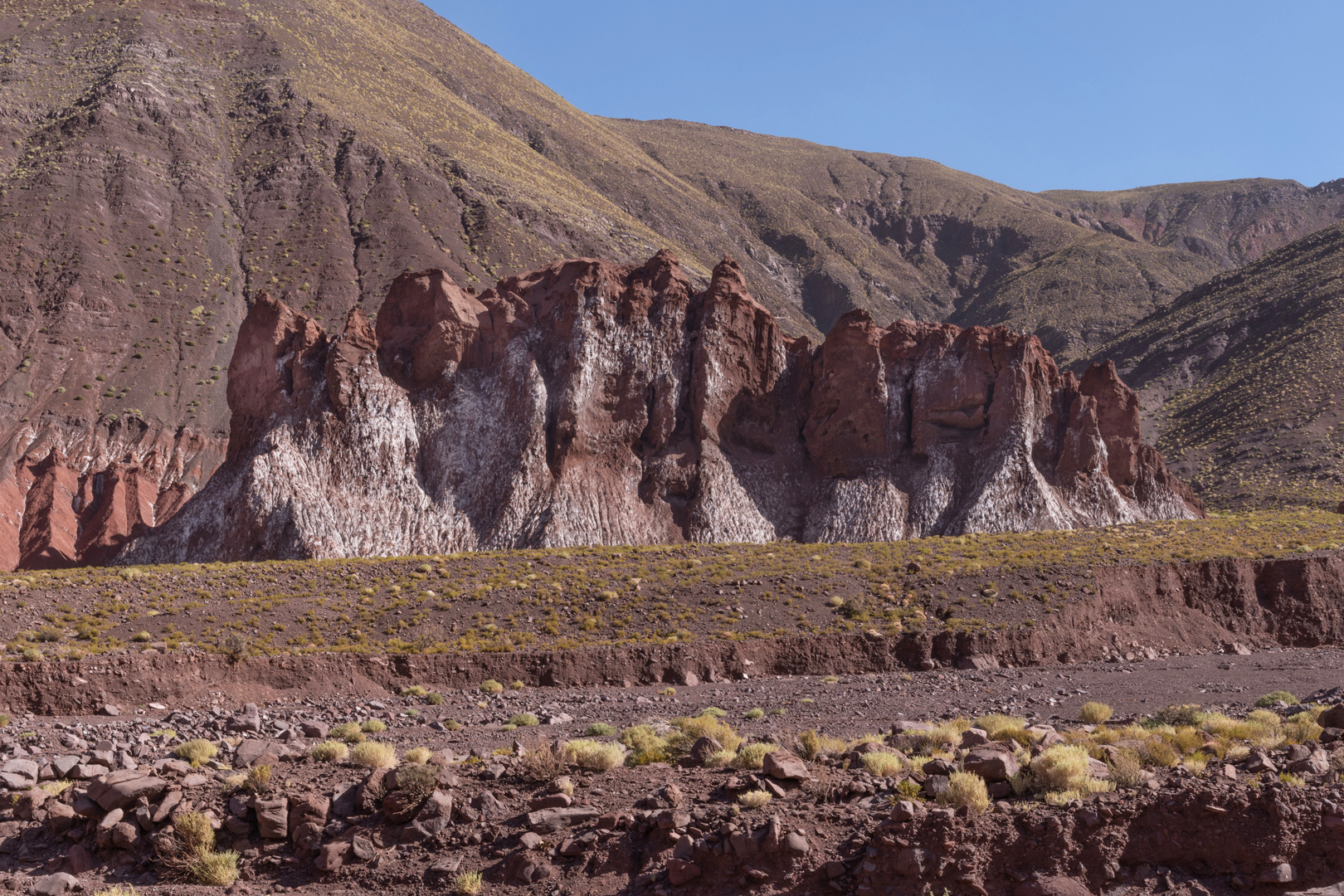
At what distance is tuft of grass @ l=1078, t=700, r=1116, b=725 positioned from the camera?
18.0 meters

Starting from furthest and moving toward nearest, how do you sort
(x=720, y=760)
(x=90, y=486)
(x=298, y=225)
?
(x=298, y=225)
(x=90, y=486)
(x=720, y=760)

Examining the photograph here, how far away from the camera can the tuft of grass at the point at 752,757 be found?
38.7 feet

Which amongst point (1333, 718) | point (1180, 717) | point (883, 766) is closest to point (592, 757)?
point (883, 766)

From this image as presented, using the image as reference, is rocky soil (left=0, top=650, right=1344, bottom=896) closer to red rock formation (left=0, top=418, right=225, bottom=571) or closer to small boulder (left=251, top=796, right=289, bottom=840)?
small boulder (left=251, top=796, right=289, bottom=840)

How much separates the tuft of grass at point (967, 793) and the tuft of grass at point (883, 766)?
0.96 m

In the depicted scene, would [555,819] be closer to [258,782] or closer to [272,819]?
[272,819]

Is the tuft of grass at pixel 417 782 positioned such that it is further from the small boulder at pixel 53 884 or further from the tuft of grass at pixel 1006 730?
the tuft of grass at pixel 1006 730

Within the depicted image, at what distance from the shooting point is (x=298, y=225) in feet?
291

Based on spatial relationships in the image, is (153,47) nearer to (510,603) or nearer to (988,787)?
(510,603)

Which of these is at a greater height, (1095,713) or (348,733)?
(1095,713)

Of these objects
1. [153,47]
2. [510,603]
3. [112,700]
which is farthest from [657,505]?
[153,47]

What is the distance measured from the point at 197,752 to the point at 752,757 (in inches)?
315

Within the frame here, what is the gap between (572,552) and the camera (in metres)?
38.0

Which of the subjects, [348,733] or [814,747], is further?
[348,733]
